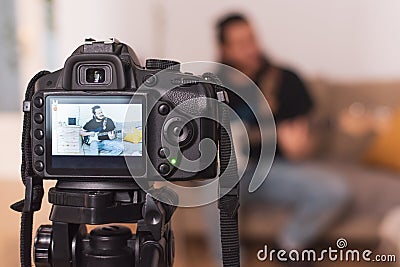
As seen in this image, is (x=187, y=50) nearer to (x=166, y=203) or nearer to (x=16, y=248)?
(x=16, y=248)

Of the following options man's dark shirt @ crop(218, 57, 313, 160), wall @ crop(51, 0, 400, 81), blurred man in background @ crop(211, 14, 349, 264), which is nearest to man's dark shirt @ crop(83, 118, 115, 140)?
blurred man in background @ crop(211, 14, 349, 264)

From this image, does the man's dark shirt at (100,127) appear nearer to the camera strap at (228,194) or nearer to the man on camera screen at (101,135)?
the man on camera screen at (101,135)

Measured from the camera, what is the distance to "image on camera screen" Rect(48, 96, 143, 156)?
2.41ft

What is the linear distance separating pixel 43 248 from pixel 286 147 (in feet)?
5.60

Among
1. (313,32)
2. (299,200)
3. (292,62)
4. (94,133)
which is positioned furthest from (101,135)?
(313,32)

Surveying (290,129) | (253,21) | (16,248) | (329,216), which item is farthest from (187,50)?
(16,248)

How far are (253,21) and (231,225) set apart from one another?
7.18ft

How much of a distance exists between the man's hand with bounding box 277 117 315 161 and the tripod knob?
1.65m

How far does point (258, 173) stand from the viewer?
34.8 inches

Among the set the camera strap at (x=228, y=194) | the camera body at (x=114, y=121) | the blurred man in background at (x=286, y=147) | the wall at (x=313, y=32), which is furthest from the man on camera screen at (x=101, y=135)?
the wall at (x=313, y=32)

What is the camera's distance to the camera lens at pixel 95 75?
0.75m

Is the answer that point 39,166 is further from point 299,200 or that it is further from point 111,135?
point 299,200

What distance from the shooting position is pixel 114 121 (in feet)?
2.42

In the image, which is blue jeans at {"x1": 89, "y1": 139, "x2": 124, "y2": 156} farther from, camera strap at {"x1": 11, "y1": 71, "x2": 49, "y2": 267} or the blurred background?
the blurred background
